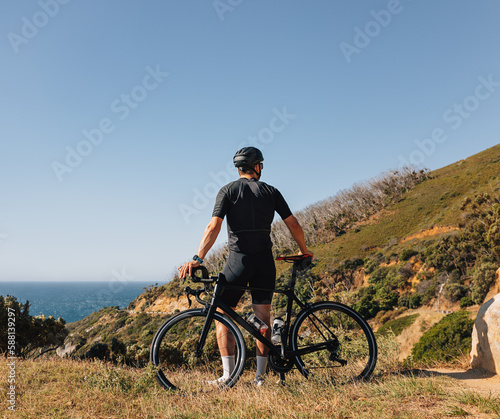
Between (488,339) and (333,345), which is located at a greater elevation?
(333,345)

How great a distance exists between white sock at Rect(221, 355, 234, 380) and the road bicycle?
1.9 inches

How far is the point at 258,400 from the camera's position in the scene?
10.5ft

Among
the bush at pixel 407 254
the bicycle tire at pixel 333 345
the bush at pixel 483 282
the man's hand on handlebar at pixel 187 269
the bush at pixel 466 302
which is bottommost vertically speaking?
the bush at pixel 466 302

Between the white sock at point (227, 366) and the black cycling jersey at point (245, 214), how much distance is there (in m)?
1.14

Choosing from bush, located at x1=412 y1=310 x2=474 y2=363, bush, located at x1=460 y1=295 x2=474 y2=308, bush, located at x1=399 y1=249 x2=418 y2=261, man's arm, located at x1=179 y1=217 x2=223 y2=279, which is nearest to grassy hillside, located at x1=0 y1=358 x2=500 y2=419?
man's arm, located at x1=179 y1=217 x2=223 y2=279

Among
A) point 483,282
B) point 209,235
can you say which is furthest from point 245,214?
point 483,282

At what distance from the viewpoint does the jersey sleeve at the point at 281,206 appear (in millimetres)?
4148

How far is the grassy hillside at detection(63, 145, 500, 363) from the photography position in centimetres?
3073

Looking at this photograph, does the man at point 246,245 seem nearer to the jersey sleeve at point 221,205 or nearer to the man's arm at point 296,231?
the jersey sleeve at point 221,205

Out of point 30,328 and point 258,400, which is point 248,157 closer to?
point 258,400

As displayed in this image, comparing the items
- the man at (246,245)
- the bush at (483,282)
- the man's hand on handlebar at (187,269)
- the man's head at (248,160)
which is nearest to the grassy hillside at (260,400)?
the man at (246,245)

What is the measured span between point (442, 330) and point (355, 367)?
5339 mm

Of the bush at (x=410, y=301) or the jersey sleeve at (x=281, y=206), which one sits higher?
the jersey sleeve at (x=281, y=206)

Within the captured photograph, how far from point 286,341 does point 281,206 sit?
5.01 feet
